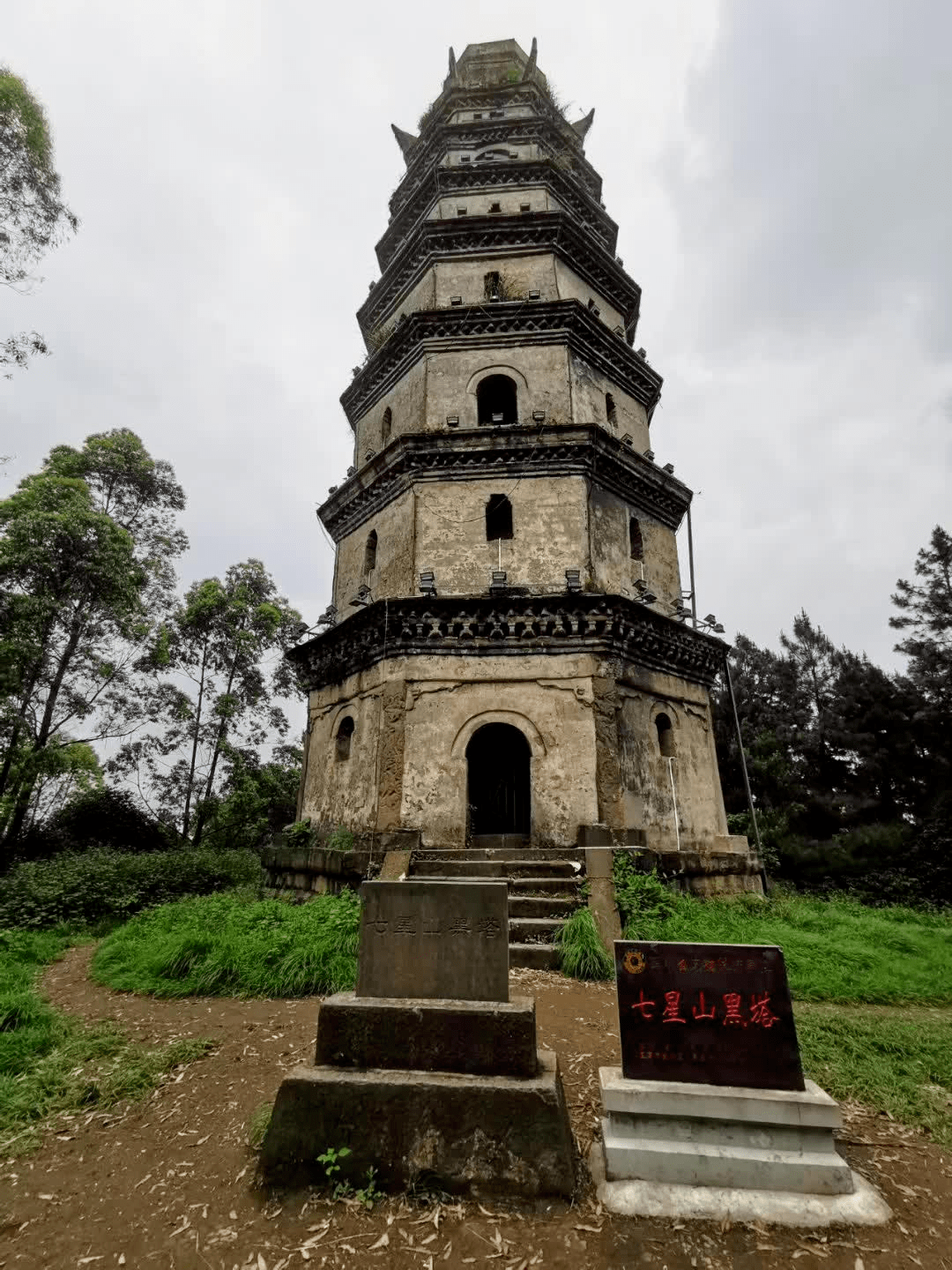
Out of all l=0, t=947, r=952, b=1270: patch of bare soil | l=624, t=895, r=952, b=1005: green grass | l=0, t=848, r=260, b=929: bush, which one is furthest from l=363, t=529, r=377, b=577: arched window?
l=0, t=947, r=952, b=1270: patch of bare soil

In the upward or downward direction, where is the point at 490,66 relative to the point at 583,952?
upward

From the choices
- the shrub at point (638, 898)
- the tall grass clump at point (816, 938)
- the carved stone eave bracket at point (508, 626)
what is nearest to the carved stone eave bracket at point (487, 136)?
the carved stone eave bracket at point (508, 626)

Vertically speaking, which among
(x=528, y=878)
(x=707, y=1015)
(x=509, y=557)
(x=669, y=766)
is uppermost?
(x=509, y=557)

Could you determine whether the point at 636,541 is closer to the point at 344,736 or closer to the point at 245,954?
the point at 344,736

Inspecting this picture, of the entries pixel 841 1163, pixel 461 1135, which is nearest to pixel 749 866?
pixel 841 1163

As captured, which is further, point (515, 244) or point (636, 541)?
point (515, 244)

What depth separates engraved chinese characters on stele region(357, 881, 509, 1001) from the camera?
13.3 feet

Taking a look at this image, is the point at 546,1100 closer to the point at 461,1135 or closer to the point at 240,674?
the point at 461,1135

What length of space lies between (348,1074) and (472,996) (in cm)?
85

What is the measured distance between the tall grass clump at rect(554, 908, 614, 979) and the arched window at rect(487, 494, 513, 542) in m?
7.38

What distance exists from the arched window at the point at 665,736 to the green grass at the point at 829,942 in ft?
8.97

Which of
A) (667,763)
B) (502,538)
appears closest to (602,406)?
(502,538)

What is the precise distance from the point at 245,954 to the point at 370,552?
28.2ft

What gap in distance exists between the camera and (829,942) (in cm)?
877
